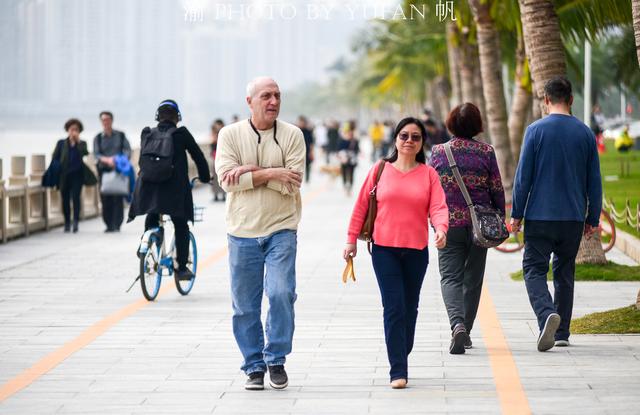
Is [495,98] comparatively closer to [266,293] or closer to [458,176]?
[458,176]

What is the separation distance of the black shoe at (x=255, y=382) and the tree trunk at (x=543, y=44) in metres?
6.03

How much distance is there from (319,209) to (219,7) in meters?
7.15

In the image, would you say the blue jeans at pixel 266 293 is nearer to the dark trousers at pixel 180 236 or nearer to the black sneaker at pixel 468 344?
the black sneaker at pixel 468 344

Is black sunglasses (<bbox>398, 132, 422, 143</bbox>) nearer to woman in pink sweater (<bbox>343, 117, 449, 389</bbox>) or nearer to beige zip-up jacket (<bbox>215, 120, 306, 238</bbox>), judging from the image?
woman in pink sweater (<bbox>343, 117, 449, 389</bbox>)

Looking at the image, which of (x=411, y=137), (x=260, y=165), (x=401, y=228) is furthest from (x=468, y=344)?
(x=260, y=165)

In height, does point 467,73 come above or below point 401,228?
above

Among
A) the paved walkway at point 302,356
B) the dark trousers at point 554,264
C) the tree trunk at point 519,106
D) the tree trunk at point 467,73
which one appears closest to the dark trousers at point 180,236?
the paved walkway at point 302,356

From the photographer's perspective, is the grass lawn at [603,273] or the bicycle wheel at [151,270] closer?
the bicycle wheel at [151,270]

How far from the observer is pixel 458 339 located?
28.9ft

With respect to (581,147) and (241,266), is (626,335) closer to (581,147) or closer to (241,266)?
(581,147)

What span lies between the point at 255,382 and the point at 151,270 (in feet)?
14.0

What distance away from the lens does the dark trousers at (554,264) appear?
8.86 meters

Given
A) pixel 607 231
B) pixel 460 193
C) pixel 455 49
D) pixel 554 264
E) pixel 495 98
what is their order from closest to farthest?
pixel 460 193 < pixel 554 264 < pixel 607 231 < pixel 495 98 < pixel 455 49

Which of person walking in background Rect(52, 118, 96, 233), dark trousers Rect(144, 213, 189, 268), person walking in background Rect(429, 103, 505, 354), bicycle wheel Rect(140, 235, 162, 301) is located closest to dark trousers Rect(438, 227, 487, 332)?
person walking in background Rect(429, 103, 505, 354)
